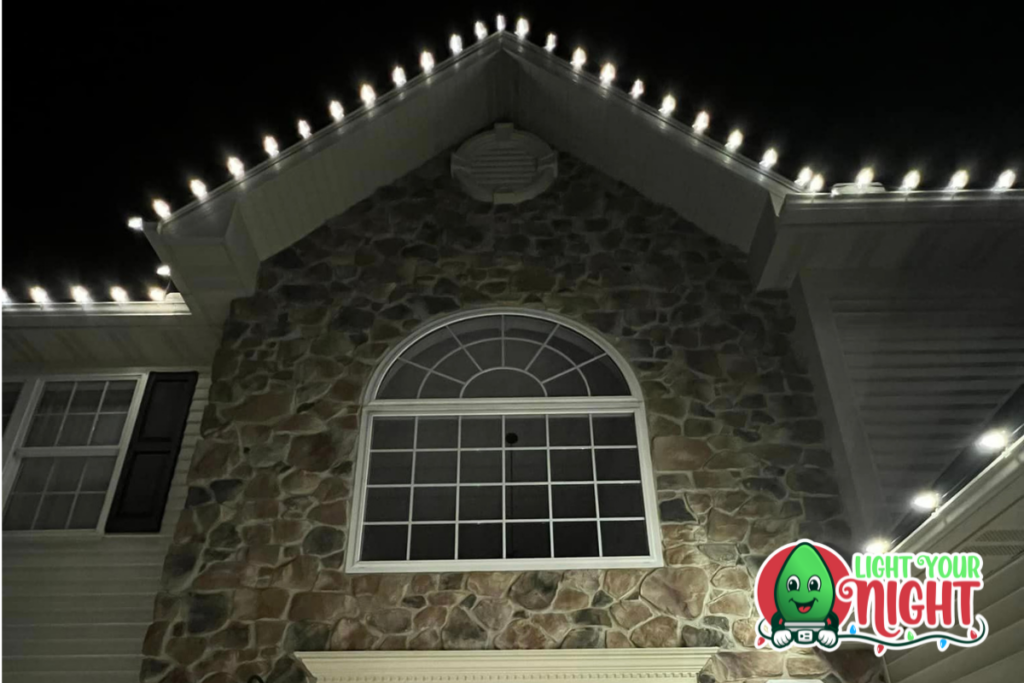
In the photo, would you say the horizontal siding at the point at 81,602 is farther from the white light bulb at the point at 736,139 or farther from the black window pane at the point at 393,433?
the white light bulb at the point at 736,139

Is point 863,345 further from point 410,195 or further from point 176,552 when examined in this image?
point 176,552

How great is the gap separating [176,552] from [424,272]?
10.3 ft

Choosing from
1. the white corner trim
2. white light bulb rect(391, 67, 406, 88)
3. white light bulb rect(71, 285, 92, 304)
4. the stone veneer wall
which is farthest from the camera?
white light bulb rect(391, 67, 406, 88)

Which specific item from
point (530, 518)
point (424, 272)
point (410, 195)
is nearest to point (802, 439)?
point (530, 518)

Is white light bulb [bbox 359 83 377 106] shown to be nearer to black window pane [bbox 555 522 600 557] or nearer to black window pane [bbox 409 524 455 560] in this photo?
black window pane [bbox 409 524 455 560]

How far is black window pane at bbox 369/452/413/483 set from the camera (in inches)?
248

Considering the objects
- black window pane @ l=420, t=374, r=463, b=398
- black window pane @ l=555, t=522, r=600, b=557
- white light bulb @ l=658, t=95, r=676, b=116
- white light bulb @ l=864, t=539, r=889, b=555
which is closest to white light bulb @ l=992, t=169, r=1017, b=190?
white light bulb @ l=658, t=95, r=676, b=116

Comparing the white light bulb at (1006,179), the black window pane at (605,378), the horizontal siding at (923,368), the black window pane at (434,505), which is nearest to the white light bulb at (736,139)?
the horizontal siding at (923,368)

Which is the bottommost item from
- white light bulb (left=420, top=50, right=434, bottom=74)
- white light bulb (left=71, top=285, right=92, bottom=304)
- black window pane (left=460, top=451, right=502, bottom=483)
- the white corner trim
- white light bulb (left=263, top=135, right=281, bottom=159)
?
the white corner trim

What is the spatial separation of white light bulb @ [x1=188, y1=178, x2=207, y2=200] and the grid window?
8.14 ft

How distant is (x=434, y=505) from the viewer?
20.1 ft

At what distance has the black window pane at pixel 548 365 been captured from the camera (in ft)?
21.5

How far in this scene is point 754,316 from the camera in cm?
671

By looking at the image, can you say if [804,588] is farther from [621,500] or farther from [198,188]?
[198,188]
